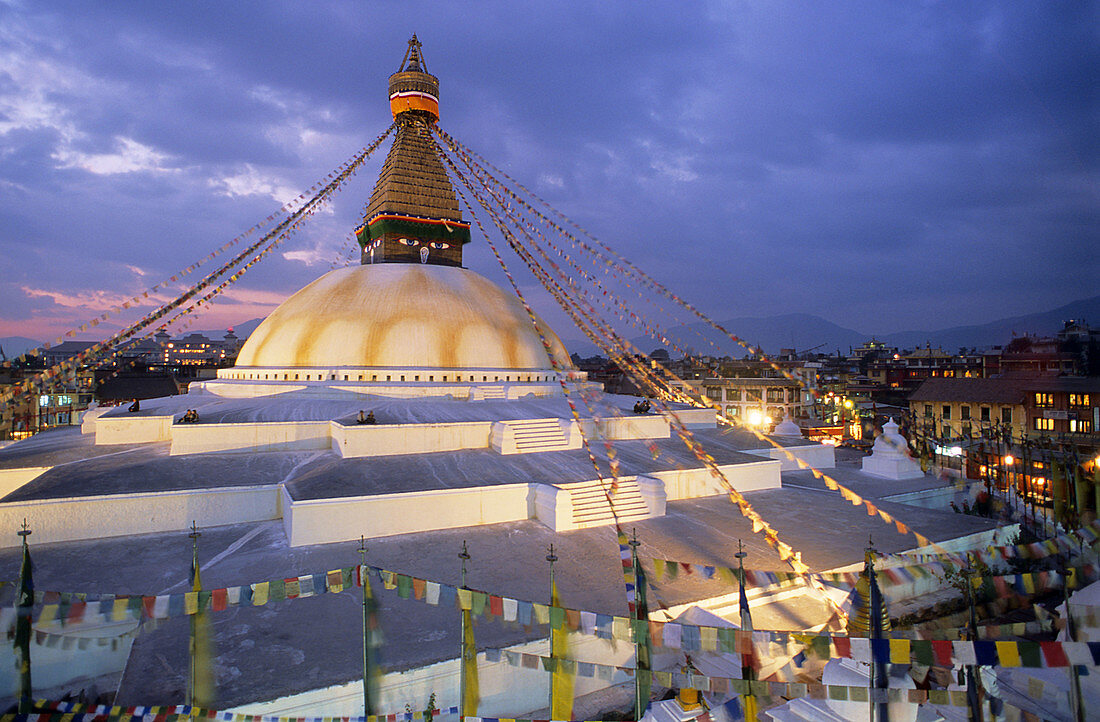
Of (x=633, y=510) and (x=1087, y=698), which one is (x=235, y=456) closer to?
(x=633, y=510)

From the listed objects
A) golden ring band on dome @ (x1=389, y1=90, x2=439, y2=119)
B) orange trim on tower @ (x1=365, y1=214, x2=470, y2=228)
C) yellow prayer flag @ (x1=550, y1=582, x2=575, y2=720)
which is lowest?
yellow prayer flag @ (x1=550, y1=582, x2=575, y2=720)

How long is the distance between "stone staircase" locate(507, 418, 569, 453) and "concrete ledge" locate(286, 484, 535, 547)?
202cm

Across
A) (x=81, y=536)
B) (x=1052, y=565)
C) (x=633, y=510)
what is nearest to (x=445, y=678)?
(x=633, y=510)

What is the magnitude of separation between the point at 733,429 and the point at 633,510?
774 centimetres

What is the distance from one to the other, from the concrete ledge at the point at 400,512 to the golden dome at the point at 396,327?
18.8 feet

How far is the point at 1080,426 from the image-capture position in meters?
19.8

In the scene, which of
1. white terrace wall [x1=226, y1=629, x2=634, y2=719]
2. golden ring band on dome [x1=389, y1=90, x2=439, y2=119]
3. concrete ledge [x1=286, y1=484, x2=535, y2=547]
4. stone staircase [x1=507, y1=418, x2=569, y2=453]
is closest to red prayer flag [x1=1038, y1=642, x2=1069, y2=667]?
white terrace wall [x1=226, y1=629, x2=634, y2=719]

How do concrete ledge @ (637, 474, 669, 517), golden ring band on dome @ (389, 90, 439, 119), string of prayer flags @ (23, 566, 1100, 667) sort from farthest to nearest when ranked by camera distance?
1. golden ring band on dome @ (389, 90, 439, 119)
2. concrete ledge @ (637, 474, 669, 517)
3. string of prayer flags @ (23, 566, 1100, 667)

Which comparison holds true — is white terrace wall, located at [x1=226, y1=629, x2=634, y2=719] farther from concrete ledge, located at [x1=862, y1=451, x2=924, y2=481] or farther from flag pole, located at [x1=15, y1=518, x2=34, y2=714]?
concrete ledge, located at [x1=862, y1=451, x2=924, y2=481]

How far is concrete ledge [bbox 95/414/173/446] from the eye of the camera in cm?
1078

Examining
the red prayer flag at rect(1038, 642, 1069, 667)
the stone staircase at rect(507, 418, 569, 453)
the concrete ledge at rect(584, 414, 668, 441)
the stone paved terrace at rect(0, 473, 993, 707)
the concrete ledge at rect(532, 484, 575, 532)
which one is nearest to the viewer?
the red prayer flag at rect(1038, 642, 1069, 667)

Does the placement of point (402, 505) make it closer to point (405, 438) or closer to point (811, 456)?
point (405, 438)

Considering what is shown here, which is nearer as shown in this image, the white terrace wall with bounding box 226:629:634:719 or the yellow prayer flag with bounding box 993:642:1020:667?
the yellow prayer flag with bounding box 993:642:1020:667

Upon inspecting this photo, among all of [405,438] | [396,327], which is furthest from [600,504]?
[396,327]
